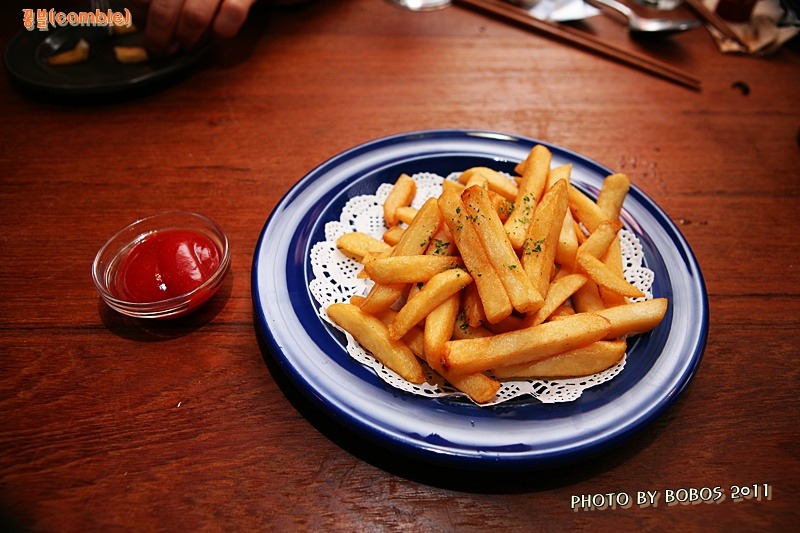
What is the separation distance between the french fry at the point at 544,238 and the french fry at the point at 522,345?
0.16 metres

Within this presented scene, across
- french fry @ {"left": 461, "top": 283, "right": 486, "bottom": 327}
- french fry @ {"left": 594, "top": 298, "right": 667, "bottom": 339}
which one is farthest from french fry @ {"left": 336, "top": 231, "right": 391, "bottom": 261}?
french fry @ {"left": 594, "top": 298, "right": 667, "bottom": 339}

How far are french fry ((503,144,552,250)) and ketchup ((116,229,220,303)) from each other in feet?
3.53

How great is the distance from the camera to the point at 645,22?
12.8 ft

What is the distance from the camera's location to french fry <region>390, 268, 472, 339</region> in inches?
64.7

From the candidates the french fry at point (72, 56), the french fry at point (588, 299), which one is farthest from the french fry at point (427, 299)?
the french fry at point (72, 56)

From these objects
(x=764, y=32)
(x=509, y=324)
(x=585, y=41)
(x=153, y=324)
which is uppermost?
(x=764, y=32)

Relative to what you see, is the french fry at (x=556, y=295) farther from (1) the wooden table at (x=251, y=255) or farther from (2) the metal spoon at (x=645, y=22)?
(2) the metal spoon at (x=645, y=22)

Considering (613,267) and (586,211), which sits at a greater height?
(586,211)

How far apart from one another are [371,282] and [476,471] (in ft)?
2.62

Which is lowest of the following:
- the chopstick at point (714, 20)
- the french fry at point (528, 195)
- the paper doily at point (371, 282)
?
the paper doily at point (371, 282)

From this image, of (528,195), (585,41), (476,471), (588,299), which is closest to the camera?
(476,471)

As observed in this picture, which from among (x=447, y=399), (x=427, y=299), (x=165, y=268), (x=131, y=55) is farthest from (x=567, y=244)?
(x=131, y=55)

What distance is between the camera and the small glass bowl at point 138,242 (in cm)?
183

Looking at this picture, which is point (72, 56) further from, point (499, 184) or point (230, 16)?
point (499, 184)
